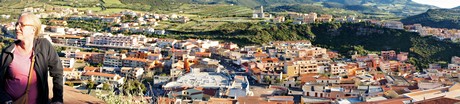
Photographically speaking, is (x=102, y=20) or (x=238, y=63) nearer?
(x=238, y=63)

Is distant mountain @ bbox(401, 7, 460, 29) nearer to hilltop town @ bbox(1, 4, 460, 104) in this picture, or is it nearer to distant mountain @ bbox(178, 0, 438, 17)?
hilltop town @ bbox(1, 4, 460, 104)

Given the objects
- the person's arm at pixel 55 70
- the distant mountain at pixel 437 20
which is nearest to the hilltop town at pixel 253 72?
the person's arm at pixel 55 70

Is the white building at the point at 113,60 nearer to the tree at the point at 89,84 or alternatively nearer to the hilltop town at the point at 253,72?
the hilltop town at the point at 253,72

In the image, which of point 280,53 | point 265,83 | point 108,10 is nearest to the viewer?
point 265,83

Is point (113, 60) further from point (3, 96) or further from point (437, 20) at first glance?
point (437, 20)

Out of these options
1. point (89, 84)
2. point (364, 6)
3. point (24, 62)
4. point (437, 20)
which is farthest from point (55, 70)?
point (364, 6)

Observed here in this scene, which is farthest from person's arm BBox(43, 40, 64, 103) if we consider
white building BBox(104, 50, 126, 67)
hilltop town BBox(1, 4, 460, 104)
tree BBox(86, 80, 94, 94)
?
white building BBox(104, 50, 126, 67)

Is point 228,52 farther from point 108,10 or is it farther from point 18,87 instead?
point 108,10

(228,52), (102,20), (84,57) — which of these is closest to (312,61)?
(228,52)
